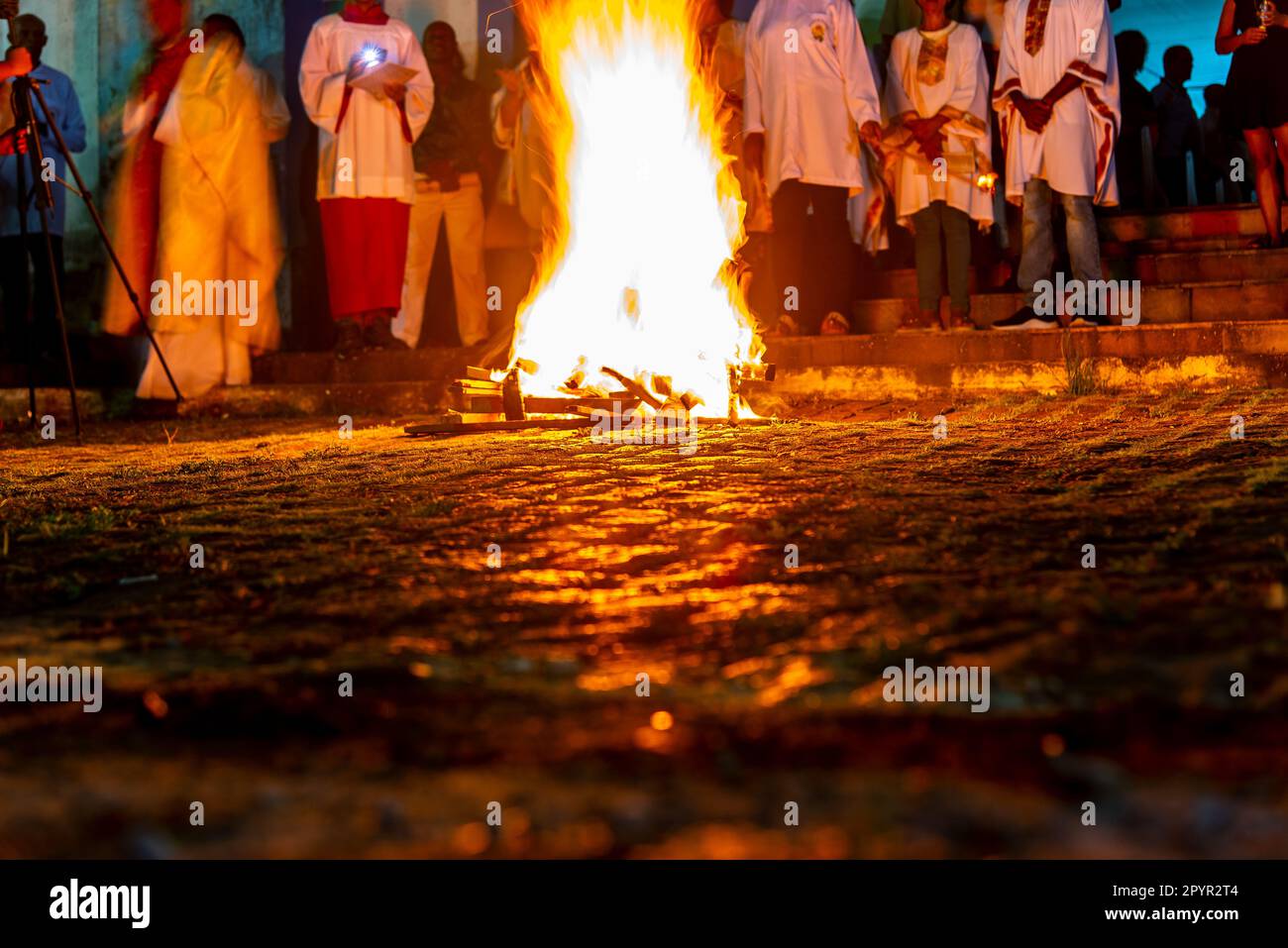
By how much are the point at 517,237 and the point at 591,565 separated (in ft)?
26.7

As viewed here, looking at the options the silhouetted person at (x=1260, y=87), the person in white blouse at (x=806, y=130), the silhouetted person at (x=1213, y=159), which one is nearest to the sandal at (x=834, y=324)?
the person in white blouse at (x=806, y=130)

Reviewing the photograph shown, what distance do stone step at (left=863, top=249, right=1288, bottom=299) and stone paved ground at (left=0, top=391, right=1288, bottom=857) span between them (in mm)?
5040

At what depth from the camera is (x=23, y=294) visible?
10.3m

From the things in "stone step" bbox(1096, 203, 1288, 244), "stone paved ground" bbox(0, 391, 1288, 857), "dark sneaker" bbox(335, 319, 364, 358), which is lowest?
"stone paved ground" bbox(0, 391, 1288, 857)

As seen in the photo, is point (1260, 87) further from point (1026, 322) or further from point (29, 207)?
point (29, 207)

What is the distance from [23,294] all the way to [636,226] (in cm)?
552

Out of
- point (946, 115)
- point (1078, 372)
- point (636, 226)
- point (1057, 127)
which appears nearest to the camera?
point (636, 226)

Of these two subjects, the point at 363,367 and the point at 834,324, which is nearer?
the point at 834,324

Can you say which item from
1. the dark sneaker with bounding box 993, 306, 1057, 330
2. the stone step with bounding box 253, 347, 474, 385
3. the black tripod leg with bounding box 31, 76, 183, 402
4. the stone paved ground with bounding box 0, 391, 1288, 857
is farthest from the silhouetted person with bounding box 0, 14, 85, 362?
the dark sneaker with bounding box 993, 306, 1057, 330

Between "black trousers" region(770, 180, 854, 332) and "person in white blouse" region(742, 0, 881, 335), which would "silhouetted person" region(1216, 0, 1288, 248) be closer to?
"person in white blouse" region(742, 0, 881, 335)

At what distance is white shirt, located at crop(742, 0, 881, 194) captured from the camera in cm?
894

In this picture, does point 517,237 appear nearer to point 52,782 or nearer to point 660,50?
point 660,50

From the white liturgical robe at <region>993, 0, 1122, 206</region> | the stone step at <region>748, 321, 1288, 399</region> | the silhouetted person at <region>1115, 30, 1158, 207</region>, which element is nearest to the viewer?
the stone step at <region>748, 321, 1288, 399</region>

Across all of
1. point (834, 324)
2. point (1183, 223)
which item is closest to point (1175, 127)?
point (1183, 223)
